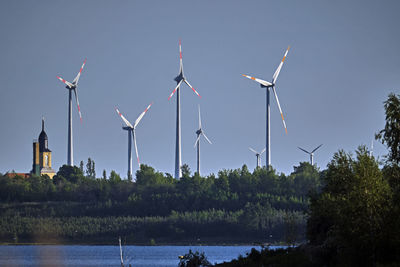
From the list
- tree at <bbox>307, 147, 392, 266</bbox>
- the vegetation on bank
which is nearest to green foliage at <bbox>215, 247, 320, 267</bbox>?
the vegetation on bank

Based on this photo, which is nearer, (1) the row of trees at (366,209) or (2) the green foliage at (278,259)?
(1) the row of trees at (366,209)

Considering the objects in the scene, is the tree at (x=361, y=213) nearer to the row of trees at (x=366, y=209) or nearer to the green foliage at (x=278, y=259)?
the row of trees at (x=366, y=209)

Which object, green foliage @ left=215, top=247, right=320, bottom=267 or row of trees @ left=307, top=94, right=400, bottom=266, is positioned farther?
green foliage @ left=215, top=247, right=320, bottom=267

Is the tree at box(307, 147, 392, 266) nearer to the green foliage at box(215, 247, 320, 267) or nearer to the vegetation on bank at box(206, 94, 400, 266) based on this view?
the vegetation on bank at box(206, 94, 400, 266)

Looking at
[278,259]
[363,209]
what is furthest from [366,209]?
[278,259]

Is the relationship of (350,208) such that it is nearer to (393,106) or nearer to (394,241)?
(394,241)

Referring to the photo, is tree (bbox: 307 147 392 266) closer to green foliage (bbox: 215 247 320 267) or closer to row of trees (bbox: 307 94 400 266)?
row of trees (bbox: 307 94 400 266)

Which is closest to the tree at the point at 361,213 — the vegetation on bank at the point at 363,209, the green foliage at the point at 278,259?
the vegetation on bank at the point at 363,209

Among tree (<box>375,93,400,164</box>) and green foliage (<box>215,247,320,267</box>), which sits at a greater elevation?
tree (<box>375,93,400,164</box>)

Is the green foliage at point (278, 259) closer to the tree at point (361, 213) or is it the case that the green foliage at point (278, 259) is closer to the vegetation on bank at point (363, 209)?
the vegetation on bank at point (363, 209)

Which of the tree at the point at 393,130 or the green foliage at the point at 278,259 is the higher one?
the tree at the point at 393,130

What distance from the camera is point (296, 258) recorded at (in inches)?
3492

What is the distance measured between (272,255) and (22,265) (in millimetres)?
59413

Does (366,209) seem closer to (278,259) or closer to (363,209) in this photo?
(363,209)
